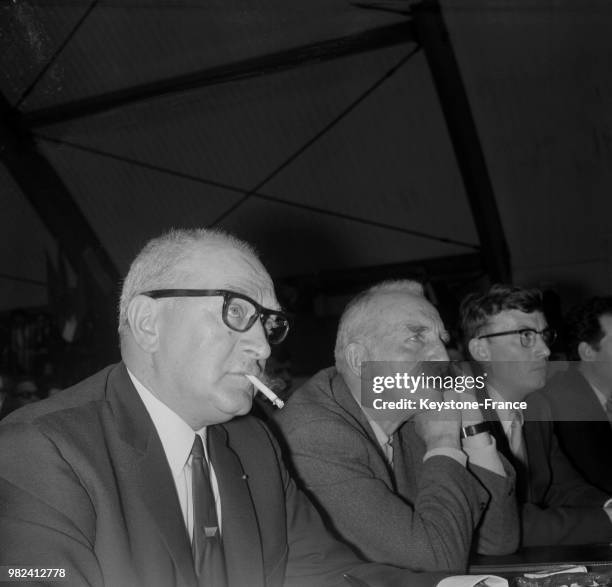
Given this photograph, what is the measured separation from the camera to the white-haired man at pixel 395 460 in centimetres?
93

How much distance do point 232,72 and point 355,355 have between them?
40.4 inches

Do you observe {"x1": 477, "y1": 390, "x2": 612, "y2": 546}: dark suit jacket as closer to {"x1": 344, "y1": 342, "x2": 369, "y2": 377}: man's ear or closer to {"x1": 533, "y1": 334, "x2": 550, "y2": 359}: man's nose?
{"x1": 533, "y1": 334, "x2": 550, "y2": 359}: man's nose

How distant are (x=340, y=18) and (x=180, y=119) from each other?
52cm

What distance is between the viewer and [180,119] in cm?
192

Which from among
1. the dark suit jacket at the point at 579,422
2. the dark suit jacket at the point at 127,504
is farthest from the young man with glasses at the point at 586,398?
the dark suit jacket at the point at 127,504

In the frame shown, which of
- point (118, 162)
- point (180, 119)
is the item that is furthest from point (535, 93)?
point (118, 162)

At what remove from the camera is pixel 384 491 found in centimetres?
97

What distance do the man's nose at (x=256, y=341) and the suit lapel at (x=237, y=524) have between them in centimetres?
13

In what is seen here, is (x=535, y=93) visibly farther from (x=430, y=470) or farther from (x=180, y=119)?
(x=430, y=470)

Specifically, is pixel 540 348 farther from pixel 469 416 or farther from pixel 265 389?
pixel 265 389

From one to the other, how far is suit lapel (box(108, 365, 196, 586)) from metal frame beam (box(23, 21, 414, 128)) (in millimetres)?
1332

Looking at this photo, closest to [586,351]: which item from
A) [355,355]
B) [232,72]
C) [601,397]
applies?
[601,397]

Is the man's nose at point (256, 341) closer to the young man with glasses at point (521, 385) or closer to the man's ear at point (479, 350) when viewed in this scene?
the young man with glasses at point (521, 385)

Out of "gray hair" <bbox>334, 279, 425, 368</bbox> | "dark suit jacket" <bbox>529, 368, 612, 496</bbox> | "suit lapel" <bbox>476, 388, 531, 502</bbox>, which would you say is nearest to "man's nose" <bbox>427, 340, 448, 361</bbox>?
"gray hair" <bbox>334, 279, 425, 368</bbox>
